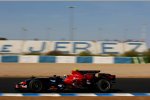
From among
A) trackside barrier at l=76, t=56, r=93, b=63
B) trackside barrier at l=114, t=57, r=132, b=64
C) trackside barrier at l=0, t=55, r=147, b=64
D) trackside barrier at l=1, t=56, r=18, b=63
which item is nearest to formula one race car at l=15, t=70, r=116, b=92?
trackside barrier at l=76, t=56, r=93, b=63

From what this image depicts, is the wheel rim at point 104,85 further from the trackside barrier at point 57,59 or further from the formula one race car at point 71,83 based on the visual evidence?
the trackside barrier at point 57,59

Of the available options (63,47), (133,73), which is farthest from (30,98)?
(63,47)

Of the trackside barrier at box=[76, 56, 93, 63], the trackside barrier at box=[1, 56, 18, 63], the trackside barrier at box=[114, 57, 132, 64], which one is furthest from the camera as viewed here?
the trackside barrier at box=[114, 57, 132, 64]

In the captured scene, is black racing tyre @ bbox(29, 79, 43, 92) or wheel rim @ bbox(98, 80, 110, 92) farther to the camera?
wheel rim @ bbox(98, 80, 110, 92)

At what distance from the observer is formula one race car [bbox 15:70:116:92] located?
11.4 m

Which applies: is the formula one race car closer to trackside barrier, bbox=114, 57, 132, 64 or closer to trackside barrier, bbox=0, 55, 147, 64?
trackside barrier, bbox=0, 55, 147, 64

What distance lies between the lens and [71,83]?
11.9 meters

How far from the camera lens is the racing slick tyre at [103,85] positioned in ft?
38.9

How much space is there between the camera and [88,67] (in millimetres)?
23531

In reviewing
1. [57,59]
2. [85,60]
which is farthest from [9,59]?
[85,60]

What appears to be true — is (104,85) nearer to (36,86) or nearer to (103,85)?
(103,85)

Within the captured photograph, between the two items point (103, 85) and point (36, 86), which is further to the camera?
point (103, 85)

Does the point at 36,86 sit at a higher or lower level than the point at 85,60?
lower

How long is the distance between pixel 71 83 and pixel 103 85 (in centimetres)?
98
